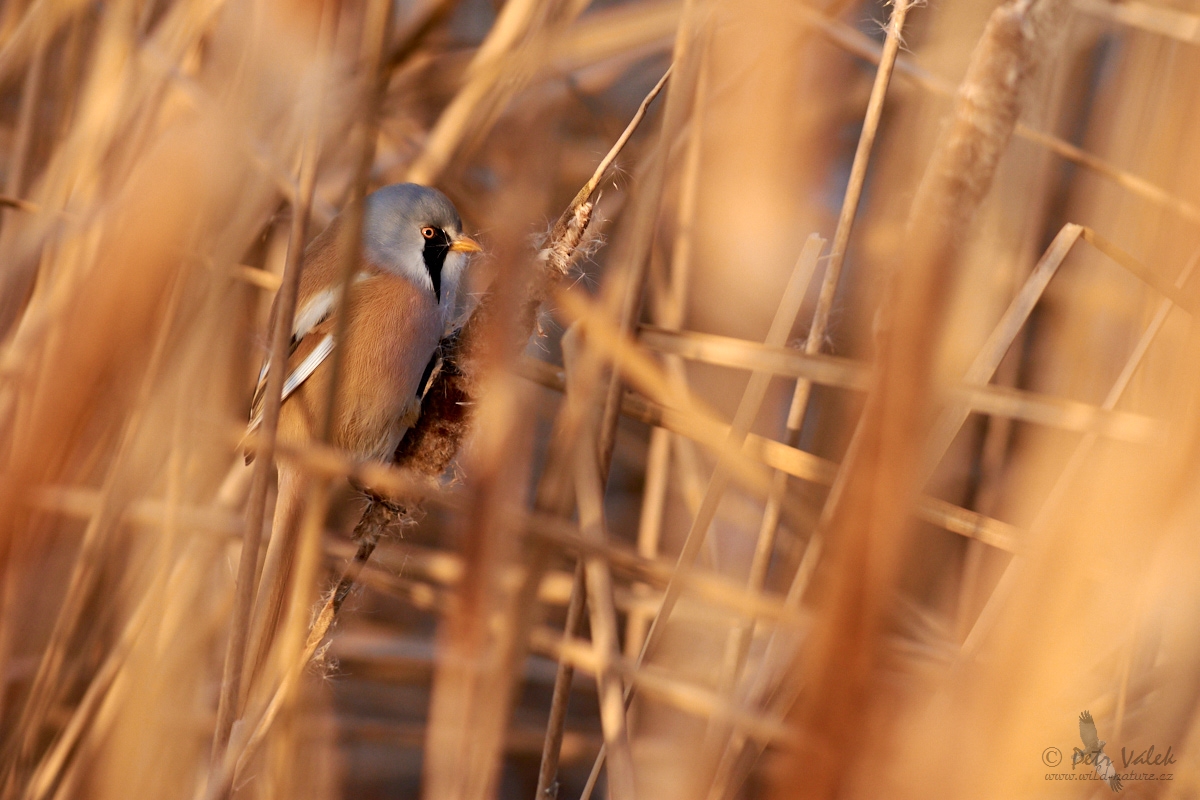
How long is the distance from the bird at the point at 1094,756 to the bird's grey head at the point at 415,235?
1.51 m

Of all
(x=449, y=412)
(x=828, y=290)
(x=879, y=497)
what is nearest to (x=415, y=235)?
(x=449, y=412)

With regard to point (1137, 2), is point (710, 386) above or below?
below

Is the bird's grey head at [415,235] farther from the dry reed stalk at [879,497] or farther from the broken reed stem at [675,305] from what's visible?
the dry reed stalk at [879,497]

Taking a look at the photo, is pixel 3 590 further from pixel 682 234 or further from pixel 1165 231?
pixel 1165 231

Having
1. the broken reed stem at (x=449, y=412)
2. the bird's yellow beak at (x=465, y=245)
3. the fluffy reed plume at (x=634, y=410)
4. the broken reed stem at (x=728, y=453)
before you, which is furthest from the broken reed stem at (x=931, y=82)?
the bird's yellow beak at (x=465, y=245)

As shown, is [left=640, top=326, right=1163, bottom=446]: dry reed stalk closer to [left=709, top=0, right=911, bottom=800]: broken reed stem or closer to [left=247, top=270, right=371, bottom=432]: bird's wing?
[left=709, top=0, right=911, bottom=800]: broken reed stem

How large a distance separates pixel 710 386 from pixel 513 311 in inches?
61.6

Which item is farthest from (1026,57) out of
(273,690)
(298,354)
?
(298,354)

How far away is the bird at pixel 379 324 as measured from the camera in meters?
1.88

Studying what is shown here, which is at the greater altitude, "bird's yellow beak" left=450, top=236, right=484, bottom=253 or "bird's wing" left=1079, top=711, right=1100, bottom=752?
"bird's yellow beak" left=450, top=236, right=484, bottom=253

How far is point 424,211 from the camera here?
1.96 meters

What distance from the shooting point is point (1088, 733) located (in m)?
1.28

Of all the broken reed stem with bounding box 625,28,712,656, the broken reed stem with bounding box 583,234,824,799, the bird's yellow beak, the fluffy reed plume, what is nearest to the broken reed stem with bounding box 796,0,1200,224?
the fluffy reed plume

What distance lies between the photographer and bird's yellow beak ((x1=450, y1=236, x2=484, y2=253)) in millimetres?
1979
